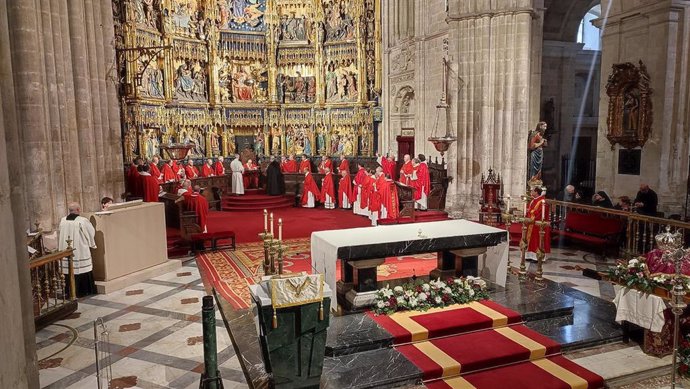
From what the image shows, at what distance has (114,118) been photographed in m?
13.1

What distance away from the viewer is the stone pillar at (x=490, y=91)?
13.7m

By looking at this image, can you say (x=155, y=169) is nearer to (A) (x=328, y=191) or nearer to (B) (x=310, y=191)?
(B) (x=310, y=191)

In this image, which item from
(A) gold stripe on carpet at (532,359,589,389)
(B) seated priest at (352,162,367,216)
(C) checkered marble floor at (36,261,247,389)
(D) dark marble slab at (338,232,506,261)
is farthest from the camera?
(B) seated priest at (352,162,367,216)

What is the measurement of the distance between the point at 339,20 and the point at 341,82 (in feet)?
8.82

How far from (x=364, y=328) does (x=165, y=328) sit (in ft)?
9.45

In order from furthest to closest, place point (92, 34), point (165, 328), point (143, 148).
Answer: point (143, 148) < point (92, 34) < point (165, 328)

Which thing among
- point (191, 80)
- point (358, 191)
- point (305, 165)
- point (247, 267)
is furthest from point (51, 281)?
point (191, 80)

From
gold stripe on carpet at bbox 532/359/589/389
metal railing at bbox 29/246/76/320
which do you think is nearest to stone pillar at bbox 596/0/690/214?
gold stripe on carpet at bbox 532/359/589/389

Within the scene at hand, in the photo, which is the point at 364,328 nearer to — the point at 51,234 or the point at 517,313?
the point at 517,313

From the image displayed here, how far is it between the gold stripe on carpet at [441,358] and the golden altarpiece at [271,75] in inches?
617

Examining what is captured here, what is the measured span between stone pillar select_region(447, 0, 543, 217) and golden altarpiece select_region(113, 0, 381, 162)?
7588 millimetres

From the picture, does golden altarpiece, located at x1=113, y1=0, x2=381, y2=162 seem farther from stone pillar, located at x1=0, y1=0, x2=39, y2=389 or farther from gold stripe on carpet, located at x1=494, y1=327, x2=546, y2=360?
stone pillar, located at x1=0, y1=0, x2=39, y2=389

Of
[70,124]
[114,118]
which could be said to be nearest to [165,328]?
[70,124]

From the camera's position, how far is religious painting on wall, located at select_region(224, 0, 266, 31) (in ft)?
71.9
